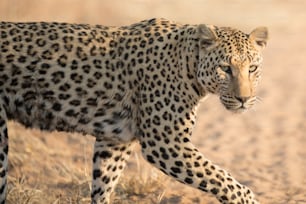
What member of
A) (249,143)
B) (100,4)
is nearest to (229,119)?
(249,143)

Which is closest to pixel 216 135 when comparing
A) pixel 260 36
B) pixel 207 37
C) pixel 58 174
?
pixel 58 174

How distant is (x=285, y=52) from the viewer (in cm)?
1295

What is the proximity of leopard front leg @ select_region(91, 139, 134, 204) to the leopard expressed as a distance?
0.21 ft

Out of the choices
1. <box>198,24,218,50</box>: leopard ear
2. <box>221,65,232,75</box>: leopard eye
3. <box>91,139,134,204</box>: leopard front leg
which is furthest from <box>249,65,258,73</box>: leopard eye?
<box>91,139,134,204</box>: leopard front leg

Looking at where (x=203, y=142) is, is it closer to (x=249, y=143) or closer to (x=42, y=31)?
(x=249, y=143)

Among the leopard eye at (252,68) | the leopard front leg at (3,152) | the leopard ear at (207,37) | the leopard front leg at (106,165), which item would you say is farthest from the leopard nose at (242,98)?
the leopard front leg at (3,152)

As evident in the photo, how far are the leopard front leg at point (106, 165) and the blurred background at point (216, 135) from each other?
520 millimetres

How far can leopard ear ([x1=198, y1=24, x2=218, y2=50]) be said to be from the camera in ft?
20.7

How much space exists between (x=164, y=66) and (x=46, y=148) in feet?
11.0

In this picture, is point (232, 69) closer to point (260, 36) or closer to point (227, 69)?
point (227, 69)

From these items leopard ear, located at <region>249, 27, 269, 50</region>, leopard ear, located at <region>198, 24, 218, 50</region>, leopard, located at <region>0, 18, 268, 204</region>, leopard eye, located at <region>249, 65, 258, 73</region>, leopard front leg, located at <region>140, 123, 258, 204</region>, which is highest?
leopard ear, located at <region>249, 27, 269, 50</region>

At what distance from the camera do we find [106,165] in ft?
23.3

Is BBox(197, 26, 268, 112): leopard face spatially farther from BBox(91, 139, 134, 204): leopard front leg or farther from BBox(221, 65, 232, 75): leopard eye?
BBox(91, 139, 134, 204): leopard front leg

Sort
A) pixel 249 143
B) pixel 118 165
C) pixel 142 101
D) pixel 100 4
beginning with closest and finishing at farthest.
Result: 1. pixel 142 101
2. pixel 118 165
3. pixel 249 143
4. pixel 100 4
